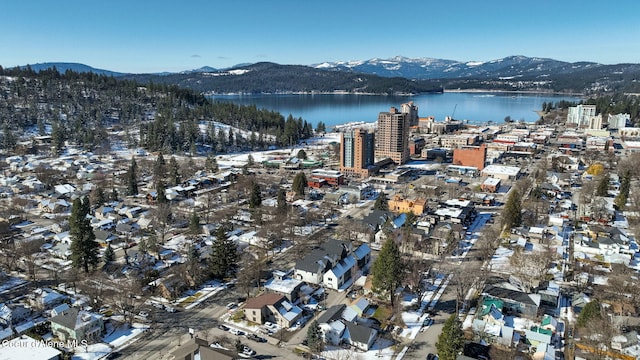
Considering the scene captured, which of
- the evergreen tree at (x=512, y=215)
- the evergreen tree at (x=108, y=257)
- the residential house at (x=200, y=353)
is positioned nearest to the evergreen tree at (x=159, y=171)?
the evergreen tree at (x=108, y=257)

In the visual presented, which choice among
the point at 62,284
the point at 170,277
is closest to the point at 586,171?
the point at 170,277

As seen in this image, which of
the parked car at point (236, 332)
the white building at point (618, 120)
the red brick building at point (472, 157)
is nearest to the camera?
the parked car at point (236, 332)

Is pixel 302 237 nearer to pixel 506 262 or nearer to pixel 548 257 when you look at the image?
pixel 506 262

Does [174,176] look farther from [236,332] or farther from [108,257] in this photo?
[236,332]

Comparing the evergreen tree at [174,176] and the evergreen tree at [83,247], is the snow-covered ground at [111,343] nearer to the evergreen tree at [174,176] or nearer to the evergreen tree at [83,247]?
the evergreen tree at [83,247]

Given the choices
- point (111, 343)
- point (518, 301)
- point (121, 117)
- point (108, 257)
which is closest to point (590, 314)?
point (518, 301)

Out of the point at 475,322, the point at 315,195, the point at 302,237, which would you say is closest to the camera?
the point at 475,322
